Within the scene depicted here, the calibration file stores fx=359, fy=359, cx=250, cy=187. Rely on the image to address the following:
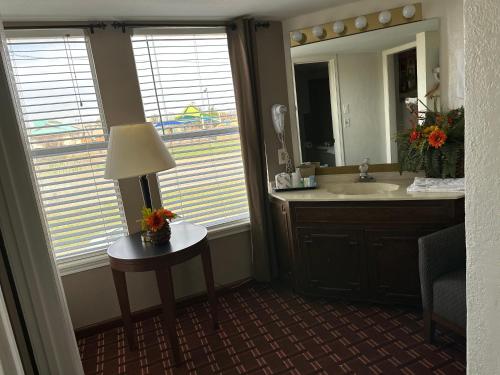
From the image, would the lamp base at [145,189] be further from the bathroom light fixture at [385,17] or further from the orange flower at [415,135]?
the bathroom light fixture at [385,17]

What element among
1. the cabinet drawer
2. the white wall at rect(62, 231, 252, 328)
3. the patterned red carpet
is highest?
the cabinet drawer

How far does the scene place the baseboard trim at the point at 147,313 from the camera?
8.95ft

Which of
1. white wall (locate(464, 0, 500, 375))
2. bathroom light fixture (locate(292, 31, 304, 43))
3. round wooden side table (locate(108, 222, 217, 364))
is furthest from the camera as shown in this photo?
bathroom light fixture (locate(292, 31, 304, 43))

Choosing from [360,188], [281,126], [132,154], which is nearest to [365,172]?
[360,188]

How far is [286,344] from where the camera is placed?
7.79ft

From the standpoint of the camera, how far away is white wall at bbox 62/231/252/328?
2676mm

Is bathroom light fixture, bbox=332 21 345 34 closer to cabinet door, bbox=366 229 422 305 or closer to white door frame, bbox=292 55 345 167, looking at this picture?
white door frame, bbox=292 55 345 167

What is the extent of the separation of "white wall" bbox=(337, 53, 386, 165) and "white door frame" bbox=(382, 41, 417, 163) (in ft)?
0.10

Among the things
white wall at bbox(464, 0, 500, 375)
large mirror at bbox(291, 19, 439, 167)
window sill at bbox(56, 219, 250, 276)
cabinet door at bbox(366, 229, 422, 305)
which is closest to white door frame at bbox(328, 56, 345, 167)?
large mirror at bbox(291, 19, 439, 167)

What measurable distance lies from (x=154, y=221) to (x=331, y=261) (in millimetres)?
1328

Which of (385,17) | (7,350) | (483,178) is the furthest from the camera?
(385,17)

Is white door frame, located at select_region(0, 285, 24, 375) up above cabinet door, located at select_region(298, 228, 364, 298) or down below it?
above

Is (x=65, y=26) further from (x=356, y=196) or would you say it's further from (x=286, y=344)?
(x=286, y=344)

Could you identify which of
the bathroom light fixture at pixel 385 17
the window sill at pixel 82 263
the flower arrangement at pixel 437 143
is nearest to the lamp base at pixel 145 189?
the window sill at pixel 82 263
